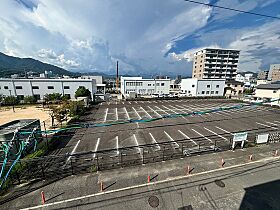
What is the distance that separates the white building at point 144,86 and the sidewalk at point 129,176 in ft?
144

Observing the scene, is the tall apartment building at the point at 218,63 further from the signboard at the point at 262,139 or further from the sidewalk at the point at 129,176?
the sidewalk at the point at 129,176

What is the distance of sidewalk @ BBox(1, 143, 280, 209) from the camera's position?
6.34 meters

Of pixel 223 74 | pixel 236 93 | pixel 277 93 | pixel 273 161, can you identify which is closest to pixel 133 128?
pixel 273 161

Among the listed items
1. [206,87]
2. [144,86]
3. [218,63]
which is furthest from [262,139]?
[218,63]

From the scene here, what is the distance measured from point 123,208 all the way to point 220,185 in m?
5.13

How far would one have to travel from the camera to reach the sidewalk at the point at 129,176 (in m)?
6.34

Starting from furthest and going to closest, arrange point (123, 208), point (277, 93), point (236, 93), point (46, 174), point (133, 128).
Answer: point (236, 93) → point (277, 93) → point (133, 128) → point (46, 174) → point (123, 208)

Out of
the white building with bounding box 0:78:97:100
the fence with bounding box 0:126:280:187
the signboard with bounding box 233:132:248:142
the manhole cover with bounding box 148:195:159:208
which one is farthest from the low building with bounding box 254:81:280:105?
the white building with bounding box 0:78:97:100

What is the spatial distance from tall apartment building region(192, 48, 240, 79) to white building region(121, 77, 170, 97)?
99.4ft

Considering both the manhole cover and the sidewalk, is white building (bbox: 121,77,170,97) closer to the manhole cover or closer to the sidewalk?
the sidewalk

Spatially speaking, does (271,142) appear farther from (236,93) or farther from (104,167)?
(236,93)

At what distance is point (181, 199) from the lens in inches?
241

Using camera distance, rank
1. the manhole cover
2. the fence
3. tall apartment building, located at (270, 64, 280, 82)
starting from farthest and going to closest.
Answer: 1. tall apartment building, located at (270, 64, 280, 82)
2. the fence
3. the manhole cover

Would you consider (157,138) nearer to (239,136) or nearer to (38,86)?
(239,136)
